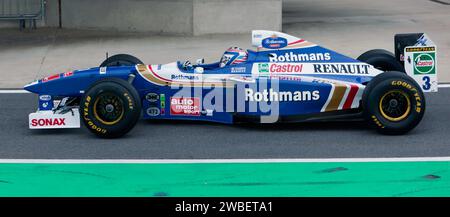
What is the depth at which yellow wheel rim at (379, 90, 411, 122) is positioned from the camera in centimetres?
1046

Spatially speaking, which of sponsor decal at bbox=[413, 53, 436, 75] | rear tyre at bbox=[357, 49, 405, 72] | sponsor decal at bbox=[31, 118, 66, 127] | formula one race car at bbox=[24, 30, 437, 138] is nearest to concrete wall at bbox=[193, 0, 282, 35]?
rear tyre at bbox=[357, 49, 405, 72]

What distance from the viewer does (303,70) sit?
11.0 metres

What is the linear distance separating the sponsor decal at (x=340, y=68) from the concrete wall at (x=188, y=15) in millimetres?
6992

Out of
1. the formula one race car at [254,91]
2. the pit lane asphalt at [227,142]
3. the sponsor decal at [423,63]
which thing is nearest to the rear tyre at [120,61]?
the formula one race car at [254,91]

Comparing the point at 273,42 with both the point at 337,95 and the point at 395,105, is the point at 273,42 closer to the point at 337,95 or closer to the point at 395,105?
the point at 337,95

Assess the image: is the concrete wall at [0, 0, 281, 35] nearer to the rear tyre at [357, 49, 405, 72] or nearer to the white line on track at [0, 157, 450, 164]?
the rear tyre at [357, 49, 405, 72]

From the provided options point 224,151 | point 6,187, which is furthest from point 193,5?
point 6,187

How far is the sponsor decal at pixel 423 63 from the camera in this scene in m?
11.1

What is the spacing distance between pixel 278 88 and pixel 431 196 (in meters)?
2.83

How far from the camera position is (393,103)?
34.4 ft

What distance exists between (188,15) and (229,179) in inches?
363

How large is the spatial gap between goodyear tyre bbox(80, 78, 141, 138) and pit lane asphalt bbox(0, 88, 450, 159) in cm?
16

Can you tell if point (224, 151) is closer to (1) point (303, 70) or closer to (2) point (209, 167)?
(2) point (209, 167)

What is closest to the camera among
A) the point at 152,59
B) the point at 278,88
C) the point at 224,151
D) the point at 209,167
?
the point at 209,167
